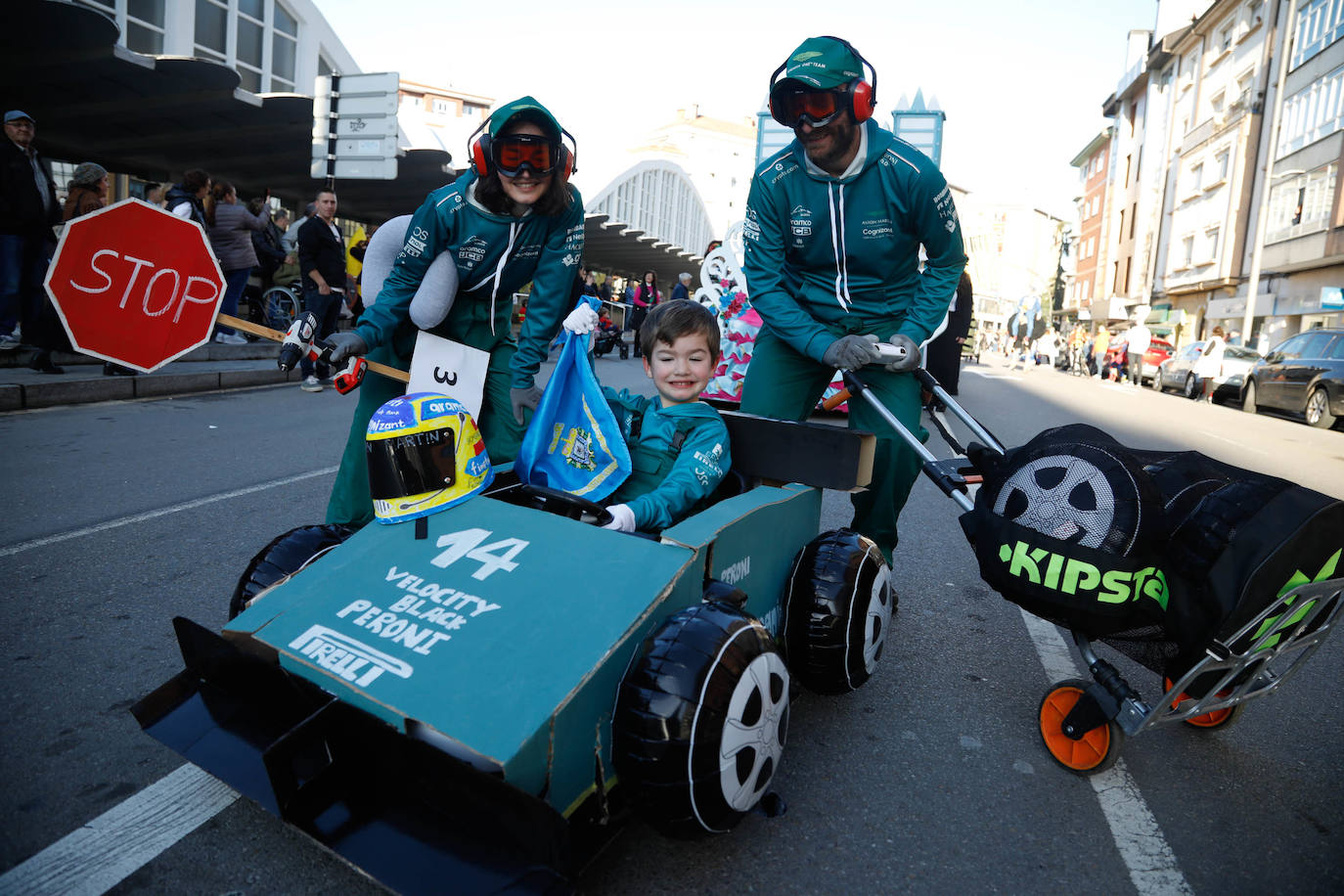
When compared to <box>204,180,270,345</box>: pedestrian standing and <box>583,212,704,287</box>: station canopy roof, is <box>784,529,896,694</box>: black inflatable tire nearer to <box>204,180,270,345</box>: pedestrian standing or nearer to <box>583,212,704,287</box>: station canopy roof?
<box>204,180,270,345</box>: pedestrian standing

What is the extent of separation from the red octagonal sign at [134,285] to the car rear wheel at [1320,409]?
1560 cm

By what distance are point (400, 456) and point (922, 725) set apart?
1725 millimetres

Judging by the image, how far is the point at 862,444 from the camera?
2.58 metres

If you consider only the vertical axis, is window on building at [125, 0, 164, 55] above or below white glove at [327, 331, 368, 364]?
above

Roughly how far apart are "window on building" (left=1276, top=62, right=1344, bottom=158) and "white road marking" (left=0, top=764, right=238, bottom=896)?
105ft

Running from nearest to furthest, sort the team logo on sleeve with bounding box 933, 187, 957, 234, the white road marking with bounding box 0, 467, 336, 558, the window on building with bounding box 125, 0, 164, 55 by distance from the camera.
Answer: the team logo on sleeve with bounding box 933, 187, 957, 234 < the white road marking with bounding box 0, 467, 336, 558 < the window on building with bounding box 125, 0, 164, 55

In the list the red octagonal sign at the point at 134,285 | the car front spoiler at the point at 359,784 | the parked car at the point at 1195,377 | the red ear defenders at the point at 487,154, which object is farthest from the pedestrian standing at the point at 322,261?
the parked car at the point at 1195,377

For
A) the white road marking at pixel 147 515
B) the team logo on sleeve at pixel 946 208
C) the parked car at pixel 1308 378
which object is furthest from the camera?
the parked car at pixel 1308 378

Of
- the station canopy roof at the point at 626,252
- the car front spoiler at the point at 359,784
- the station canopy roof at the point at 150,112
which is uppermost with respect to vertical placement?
the station canopy roof at the point at 626,252

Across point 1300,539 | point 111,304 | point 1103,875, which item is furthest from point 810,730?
point 111,304

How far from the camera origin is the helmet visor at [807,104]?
2828mm

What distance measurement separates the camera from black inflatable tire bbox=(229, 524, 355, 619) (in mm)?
2211

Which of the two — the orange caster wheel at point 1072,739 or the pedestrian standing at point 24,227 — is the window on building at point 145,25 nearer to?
the pedestrian standing at point 24,227

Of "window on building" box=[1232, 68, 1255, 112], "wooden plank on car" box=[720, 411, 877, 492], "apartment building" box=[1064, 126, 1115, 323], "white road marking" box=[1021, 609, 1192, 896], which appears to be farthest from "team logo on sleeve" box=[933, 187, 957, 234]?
"apartment building" box=[1064, 126, 1115, 323]
